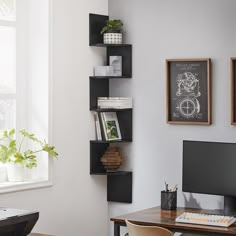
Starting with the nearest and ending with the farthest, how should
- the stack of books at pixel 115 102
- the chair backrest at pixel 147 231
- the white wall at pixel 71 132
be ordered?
the chair backrest at pixel 147 231 < the white wall at pixel 71 132 < the stack of books at pixel 115 102

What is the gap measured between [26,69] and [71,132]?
55cm

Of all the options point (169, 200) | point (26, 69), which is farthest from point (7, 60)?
point (169, 200)

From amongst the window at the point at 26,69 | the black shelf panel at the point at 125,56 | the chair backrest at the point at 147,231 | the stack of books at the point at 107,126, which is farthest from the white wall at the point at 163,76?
the chair backrest at the point at 147,231

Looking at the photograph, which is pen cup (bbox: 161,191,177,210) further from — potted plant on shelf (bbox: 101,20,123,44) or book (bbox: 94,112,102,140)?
potted plant on shelf (bbox: 101,20,123,44)

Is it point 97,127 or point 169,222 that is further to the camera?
point 97,127

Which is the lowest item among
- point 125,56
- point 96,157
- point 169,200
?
point 169,200

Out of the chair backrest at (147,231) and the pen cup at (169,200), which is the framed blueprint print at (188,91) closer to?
the pen cup at (169,200)

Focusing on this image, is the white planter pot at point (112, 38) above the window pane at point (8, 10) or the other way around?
the other way around

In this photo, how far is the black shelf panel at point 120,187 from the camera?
495 cm

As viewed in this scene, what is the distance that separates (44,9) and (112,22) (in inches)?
22.1

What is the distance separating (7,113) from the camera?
448cm

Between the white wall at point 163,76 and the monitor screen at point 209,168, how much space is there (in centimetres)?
17

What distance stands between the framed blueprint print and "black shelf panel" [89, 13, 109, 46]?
1.89ft

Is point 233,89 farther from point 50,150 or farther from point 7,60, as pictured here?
point 7,60
